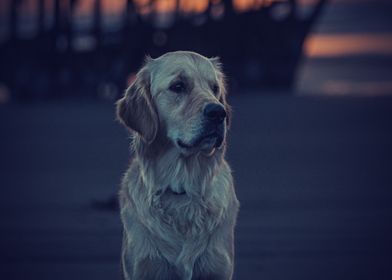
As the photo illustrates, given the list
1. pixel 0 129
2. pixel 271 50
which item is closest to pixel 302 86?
pixel 271 50

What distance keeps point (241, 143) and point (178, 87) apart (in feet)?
30.7

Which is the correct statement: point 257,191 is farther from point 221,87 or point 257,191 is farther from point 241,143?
point 221,87

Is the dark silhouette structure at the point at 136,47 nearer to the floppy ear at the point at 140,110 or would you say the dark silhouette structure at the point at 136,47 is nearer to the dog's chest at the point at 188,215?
the floppy ear at the point at 140,110

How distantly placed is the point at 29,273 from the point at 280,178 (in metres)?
4.87

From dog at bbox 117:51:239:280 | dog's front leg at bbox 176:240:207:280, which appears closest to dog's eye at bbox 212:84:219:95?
dog at bbox 117:51:239:280

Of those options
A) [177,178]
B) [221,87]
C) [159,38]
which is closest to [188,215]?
[177,178]

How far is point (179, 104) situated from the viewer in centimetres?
640

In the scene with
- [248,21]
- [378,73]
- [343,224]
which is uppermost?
[343,224]

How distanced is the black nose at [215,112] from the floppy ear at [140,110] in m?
0.35

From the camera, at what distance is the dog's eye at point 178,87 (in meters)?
6.38

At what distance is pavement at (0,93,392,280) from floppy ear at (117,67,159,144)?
82.1 inches

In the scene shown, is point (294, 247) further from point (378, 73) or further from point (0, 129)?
point (378, 73)

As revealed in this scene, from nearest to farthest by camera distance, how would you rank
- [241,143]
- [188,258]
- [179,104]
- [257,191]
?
[188,258] < [179,104] < [257,191] < [241,143]

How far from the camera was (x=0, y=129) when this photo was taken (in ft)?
59.9
